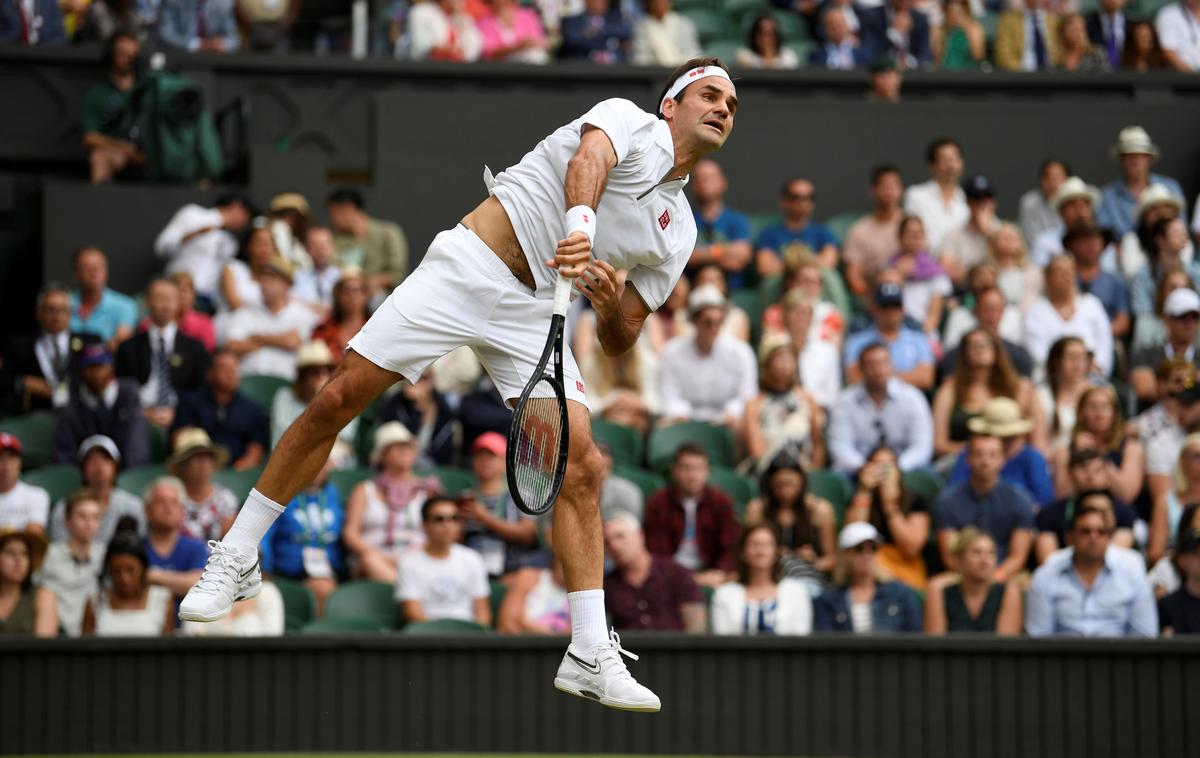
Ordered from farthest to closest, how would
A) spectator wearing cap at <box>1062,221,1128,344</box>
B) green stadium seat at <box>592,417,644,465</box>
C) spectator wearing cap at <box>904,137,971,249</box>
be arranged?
1. spectator wearing cap at <box>904,137,971,249</box>
2. spectator wearing cap at <box>1062,221,1128,344</box>
3. green stadium seat at <box>592,417,644,465</box>

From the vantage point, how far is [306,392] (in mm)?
11039

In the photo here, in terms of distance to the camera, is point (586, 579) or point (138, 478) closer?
point (586, 579)

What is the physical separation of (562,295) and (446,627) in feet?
13.7

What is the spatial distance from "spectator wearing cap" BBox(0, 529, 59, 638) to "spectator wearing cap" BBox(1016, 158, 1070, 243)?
290 inches

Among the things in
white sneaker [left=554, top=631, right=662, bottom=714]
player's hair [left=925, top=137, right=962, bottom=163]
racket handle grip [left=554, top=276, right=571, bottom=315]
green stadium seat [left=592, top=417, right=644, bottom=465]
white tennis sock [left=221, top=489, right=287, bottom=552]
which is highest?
player's hair [left=925, top=137, right=962, bottom=163]

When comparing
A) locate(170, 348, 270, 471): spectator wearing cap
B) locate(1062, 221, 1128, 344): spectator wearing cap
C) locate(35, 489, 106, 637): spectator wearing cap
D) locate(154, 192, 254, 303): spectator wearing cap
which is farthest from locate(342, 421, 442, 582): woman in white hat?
locate(1062, 221, 1128, 344): spectator wearing cap

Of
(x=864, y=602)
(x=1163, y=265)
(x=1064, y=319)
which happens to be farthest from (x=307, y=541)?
(x=1163, y=265)

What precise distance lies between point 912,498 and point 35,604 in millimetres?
4794

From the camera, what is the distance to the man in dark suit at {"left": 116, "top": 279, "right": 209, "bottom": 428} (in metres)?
11.7

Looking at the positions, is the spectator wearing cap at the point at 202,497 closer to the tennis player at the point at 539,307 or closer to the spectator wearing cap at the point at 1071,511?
the tennis player at the point at 539,307

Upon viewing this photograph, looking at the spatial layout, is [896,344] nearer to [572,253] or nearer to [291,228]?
[291,228]

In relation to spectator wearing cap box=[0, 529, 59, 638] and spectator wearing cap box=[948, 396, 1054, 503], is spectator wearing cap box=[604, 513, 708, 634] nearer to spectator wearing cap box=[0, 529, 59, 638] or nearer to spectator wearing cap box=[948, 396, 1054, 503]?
spectator wearing cap box=[948, 396, 1054, 503]

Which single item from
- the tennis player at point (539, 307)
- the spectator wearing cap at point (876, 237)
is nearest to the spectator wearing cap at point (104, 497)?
the tennis player at point (539, 307)

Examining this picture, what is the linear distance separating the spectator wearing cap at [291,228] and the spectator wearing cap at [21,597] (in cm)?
326
